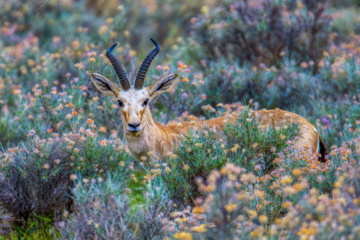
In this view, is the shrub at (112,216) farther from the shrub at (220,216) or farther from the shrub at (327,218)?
the shrub at (327,218)

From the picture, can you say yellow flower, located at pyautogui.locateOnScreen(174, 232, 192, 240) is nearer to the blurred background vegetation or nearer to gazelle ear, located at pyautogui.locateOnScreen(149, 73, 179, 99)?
the blurred background vegetation

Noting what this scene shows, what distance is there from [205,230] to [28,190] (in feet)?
8.30

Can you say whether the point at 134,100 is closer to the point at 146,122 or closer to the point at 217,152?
the point at 146,122

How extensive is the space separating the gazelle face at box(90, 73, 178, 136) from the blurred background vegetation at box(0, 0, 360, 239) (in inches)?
11.9

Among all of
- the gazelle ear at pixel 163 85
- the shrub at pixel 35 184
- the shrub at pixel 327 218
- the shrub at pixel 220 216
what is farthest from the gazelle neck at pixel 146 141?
the shrub at pixel 327 218

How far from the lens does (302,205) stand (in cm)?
358

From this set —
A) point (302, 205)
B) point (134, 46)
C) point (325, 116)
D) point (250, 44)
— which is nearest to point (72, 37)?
point (134, 46)

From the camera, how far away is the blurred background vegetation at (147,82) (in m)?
5.48

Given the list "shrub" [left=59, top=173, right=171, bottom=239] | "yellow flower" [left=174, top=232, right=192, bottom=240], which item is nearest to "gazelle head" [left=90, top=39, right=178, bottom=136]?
"shrub" [left=59, top=173, right=171, bottom=239]

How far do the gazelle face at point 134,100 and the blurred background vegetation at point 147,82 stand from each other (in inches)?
11.9

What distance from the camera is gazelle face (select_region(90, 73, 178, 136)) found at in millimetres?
5969

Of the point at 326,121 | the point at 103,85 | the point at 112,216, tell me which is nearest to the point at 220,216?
the point at 112,216

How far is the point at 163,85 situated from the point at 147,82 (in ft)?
3.07

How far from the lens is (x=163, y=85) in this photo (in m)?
6.71
